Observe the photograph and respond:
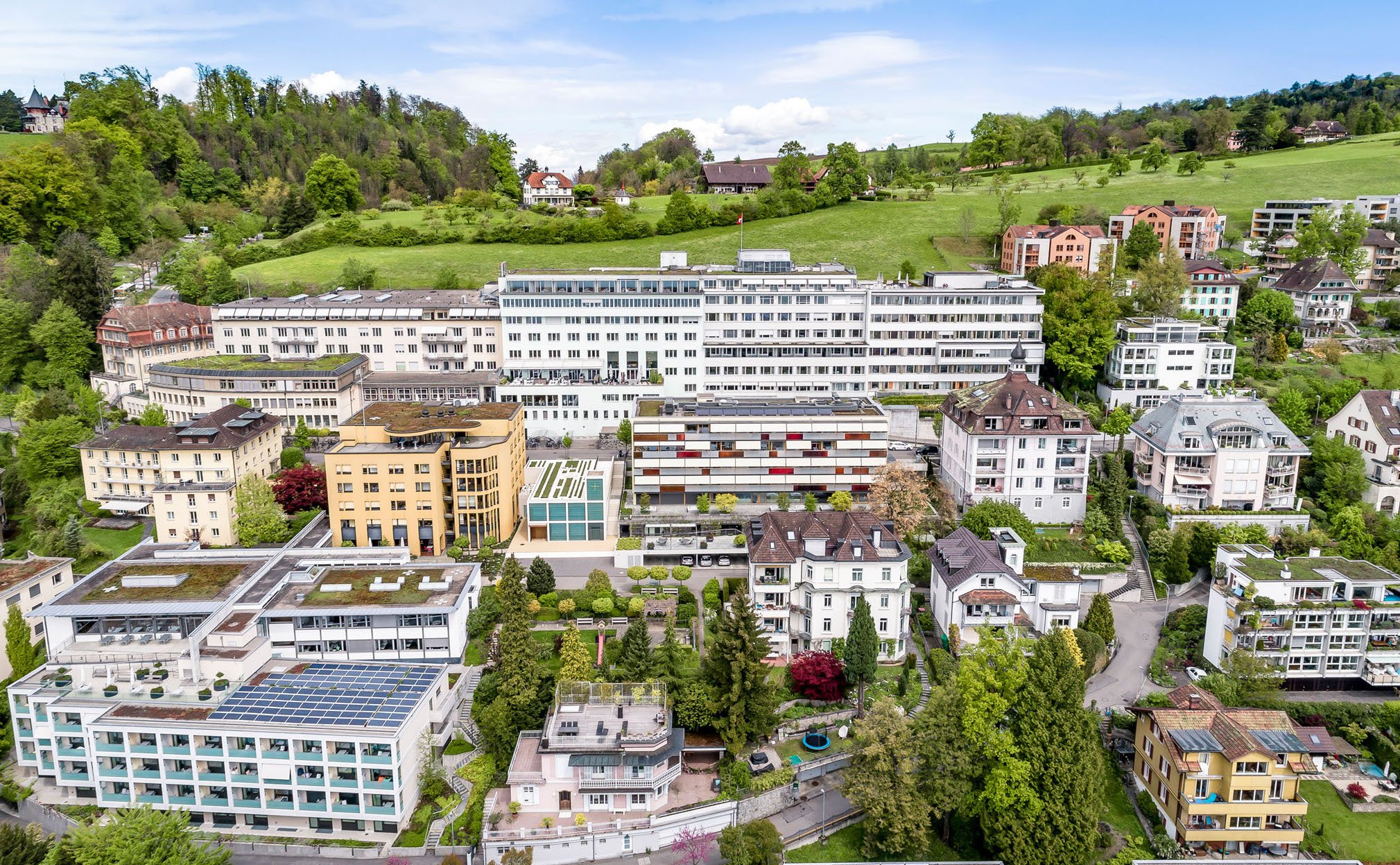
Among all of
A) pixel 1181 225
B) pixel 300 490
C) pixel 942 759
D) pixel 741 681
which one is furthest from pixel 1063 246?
pixel 300 490

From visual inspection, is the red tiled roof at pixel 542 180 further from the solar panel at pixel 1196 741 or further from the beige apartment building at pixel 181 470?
the solar panel at pixel 1196 741

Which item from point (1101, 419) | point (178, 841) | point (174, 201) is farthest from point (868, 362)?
point (174, 201)

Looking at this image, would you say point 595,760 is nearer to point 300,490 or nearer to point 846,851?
point 846,851

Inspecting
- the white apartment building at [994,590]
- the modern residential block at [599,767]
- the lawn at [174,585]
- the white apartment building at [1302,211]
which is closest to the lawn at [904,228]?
the white apartment building at [1302,211]

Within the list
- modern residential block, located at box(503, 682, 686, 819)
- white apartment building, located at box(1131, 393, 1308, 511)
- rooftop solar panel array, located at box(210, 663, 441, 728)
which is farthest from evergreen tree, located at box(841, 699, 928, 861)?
white apartment building, located at box(1131, 393, 1308, 511)

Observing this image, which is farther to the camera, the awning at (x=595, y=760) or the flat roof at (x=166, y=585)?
the flat roof at (x=166, y=585)

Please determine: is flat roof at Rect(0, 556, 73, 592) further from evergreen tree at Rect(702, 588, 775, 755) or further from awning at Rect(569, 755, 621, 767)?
evergreen tree at Rect(702, 588, 775, 755)
